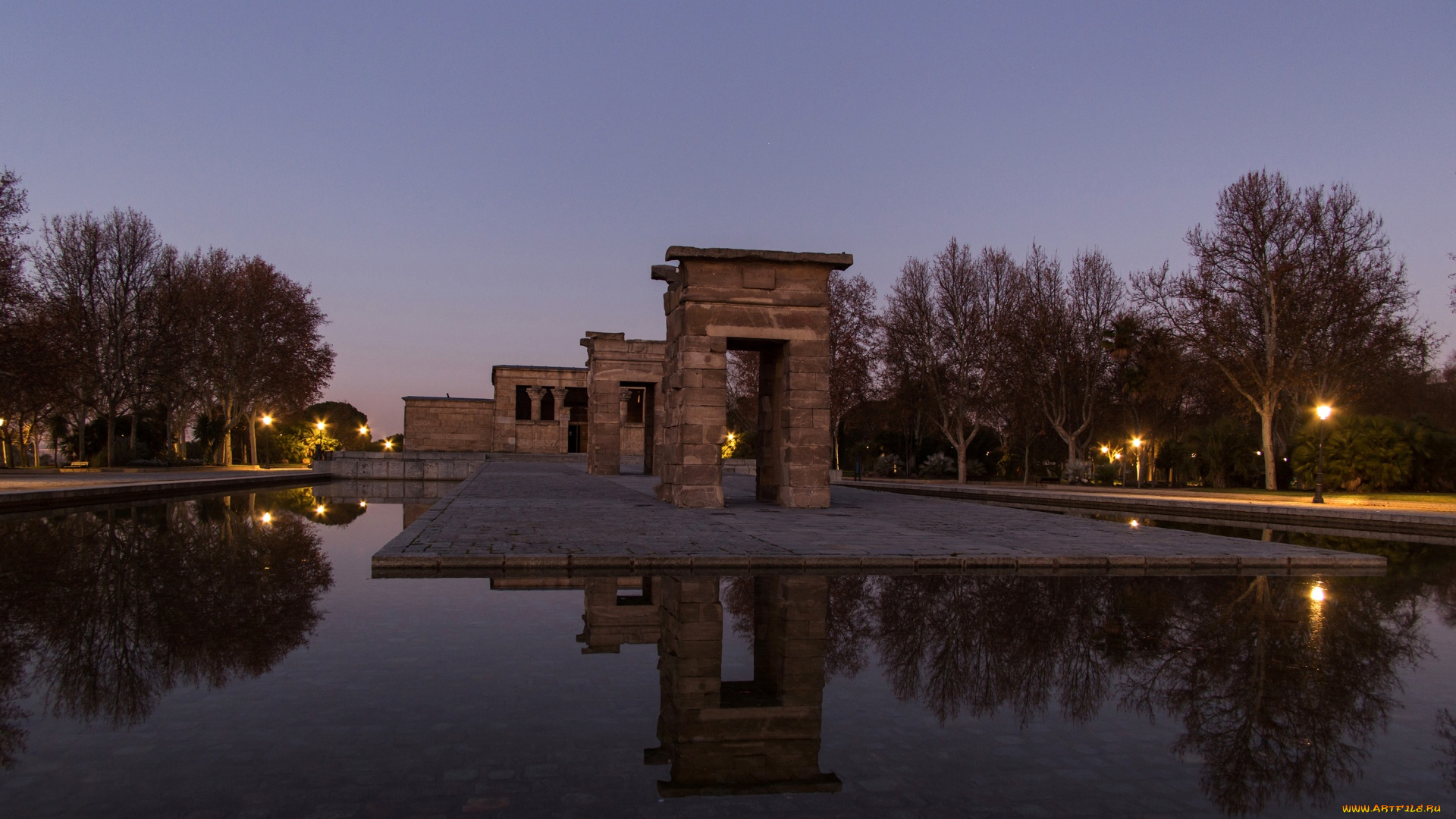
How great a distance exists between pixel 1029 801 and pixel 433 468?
112ft

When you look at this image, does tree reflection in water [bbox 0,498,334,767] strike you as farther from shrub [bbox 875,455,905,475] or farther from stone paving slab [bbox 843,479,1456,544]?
shrub [bbox 875,455,905,475]

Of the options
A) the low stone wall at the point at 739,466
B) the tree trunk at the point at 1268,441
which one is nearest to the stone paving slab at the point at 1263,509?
the tree trunk at the point at 1268,441

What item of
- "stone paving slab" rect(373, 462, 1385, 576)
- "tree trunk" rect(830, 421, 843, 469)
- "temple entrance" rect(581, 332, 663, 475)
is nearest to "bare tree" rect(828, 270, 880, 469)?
"tree trunk" rect(830, 421, 843, 469)

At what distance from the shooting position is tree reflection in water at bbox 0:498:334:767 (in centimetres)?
428

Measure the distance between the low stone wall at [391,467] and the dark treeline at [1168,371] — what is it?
599 inches

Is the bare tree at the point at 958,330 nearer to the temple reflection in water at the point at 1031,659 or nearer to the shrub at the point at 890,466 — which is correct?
the shrub at the point at 890,466

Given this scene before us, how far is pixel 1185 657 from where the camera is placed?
16.8 ft

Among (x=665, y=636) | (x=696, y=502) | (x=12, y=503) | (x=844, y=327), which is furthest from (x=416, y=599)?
(x=844, y=327)

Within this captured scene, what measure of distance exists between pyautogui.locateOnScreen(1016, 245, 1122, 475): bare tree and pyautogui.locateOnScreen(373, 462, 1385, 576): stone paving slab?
72.5ft

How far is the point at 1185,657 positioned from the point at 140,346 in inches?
1545

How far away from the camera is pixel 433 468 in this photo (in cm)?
3509

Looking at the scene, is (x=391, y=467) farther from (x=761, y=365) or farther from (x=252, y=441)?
(x=761, y=365)

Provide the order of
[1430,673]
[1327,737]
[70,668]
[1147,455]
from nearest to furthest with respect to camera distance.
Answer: [1327,737], [70,668], [1430,673], [1147,455]

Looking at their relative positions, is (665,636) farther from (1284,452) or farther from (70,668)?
(1284,452)
